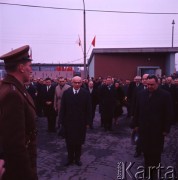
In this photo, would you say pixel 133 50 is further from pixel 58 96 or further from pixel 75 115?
pixel 75 115

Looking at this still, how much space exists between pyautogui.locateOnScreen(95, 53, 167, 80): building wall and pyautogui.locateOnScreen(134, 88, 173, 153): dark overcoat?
19.5m

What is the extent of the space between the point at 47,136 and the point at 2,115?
811cm

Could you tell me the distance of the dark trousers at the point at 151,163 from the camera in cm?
591

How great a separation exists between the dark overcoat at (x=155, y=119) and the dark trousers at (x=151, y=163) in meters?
0.09

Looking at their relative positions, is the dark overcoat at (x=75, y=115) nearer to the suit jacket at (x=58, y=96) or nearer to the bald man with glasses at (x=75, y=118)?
the bald man with glasses at (x=75, y=118)

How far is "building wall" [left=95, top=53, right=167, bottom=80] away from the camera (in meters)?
25.3

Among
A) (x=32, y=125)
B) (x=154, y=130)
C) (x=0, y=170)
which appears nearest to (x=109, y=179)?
(x=154, y=130)

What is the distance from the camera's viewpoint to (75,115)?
6.98 m

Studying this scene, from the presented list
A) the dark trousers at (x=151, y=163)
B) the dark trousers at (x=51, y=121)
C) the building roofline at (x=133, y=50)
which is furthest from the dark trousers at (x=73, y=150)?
the building roofline at (x=133, y=50)

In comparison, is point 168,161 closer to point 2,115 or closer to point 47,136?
point 47,136

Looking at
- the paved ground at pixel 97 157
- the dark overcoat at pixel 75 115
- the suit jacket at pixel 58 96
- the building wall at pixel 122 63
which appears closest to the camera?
the paved ground at pixel 97 157

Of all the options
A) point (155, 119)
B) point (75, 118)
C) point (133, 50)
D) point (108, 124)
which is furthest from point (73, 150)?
point (133, 50)

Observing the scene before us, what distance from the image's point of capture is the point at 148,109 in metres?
5.86

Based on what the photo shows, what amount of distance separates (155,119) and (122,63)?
19817 mm
